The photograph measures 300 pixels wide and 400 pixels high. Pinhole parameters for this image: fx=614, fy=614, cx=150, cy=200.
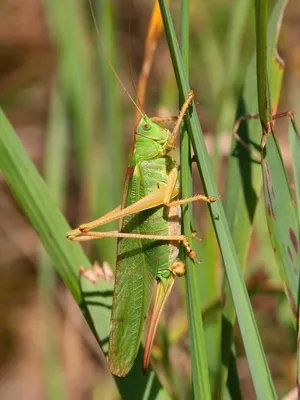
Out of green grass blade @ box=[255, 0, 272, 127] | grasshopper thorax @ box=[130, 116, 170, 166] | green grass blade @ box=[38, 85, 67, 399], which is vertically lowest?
green grass blade @ box=[38, 85, 67, 399]

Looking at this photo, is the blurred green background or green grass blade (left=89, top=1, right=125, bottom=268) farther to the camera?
the blurred green background

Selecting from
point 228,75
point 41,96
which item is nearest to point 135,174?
point 228,75

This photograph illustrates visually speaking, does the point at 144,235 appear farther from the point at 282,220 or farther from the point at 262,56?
the point at 262,56

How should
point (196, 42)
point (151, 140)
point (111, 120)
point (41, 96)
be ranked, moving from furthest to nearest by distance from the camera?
1. point (41, 96)
2. point (196, 42)
3. point (111, 120)
4. point (151, 140)

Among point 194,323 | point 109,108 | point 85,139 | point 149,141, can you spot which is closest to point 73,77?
point 85,139

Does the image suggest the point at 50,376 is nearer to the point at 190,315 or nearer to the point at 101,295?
the point at 101,295

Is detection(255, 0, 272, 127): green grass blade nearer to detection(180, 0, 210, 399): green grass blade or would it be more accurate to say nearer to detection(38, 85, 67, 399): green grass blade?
detection(180, 0, 210, 399): green grass blade

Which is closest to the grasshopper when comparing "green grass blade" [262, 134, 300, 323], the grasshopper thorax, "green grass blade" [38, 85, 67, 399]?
the grasshopper thorax
